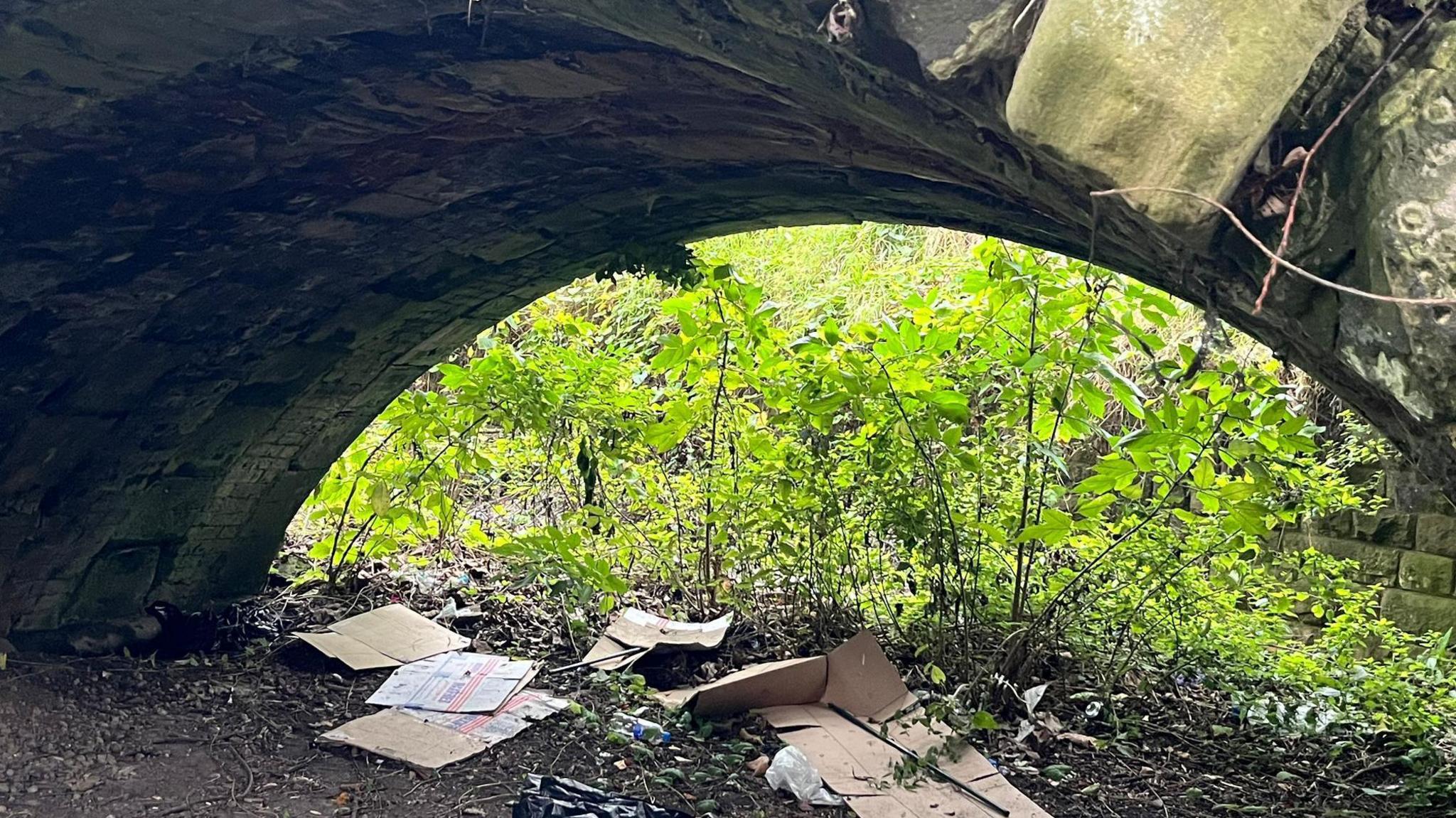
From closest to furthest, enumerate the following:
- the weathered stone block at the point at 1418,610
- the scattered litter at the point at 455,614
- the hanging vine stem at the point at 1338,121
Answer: the hanging vine stem at the point at 1338,121
the scattered litter at the point at 455,614
the weathered stone block at the point at 1418,610

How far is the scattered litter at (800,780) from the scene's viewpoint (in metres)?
3.04

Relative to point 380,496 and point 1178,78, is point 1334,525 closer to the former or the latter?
point 380,496

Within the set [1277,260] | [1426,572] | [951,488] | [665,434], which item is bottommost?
[1426,572]

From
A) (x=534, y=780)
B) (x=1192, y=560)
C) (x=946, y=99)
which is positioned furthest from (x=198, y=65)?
(x=1192, y=560)

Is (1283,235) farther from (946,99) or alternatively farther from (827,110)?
(827,110)

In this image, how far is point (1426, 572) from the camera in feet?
17.6

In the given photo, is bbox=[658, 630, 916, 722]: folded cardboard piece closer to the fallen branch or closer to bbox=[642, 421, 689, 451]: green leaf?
bbox=[642, 421, 689, 451]: green leaf

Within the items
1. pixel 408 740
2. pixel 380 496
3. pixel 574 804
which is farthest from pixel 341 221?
pixel 574 804

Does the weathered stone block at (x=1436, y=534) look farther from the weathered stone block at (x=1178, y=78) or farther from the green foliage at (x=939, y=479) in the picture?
the weathered stone block at (x=1178, y=78)

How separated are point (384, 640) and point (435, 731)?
101cm

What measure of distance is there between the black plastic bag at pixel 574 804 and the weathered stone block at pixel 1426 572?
475 centimetres

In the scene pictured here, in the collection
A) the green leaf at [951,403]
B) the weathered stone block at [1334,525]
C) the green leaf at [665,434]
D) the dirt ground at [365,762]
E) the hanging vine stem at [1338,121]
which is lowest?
the dirt ground at [365,762]

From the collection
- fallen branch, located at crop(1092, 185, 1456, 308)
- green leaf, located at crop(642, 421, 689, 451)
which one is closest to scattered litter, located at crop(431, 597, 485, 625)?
green leaf, located at crop(642, 421, 689, 451)

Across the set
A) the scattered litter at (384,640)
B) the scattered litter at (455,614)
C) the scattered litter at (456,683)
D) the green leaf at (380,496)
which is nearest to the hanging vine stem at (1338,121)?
the green leaf at (380,496)
